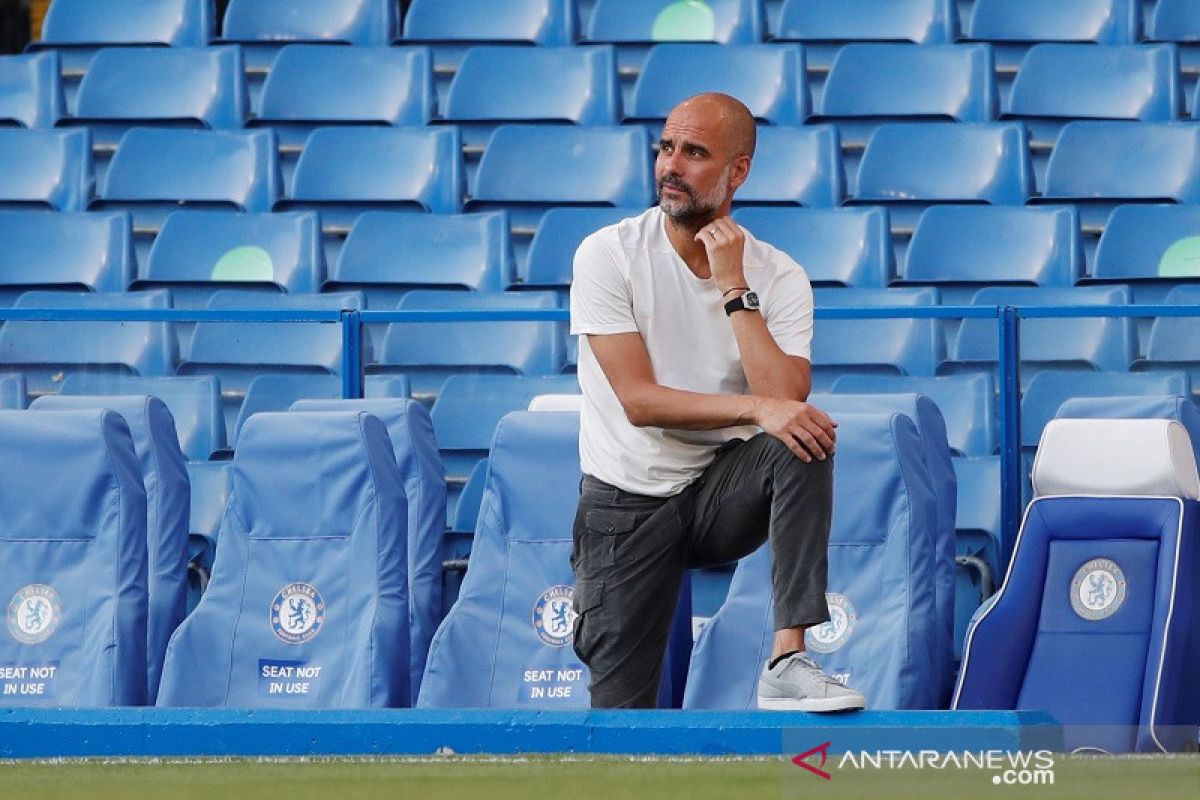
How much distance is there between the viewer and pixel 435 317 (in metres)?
4.87

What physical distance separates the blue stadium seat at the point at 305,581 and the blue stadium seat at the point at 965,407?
1194 mm

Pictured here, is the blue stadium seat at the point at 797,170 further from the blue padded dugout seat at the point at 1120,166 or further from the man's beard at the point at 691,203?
the man's beard at the point at 691,203

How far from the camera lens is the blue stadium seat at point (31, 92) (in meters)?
7.00

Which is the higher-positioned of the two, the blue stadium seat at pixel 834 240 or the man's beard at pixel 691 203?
the man's beard at pixel 691 203

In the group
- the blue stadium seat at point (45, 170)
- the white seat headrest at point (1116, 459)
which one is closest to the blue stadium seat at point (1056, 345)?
the white seat headrest at point (1116, 459)

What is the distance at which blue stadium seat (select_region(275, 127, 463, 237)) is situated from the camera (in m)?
6.45

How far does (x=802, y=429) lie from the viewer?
3.18m

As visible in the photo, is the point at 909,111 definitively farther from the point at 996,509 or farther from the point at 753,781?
the point at 753,781

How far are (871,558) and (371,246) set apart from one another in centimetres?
232

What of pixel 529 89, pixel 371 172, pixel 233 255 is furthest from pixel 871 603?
pixel 529 89

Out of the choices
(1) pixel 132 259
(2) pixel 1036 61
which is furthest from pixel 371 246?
(2) pixel 1036 61

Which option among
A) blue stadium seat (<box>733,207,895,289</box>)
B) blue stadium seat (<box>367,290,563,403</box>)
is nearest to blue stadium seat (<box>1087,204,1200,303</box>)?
blue stadium seat (<box>733,207,895,289</box>)

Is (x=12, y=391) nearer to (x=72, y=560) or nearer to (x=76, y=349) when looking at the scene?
(x=76, y=349)

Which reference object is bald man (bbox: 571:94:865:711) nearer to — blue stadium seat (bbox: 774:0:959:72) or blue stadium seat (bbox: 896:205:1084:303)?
blue stadium seat (bbox: 896:205:1084:303)
